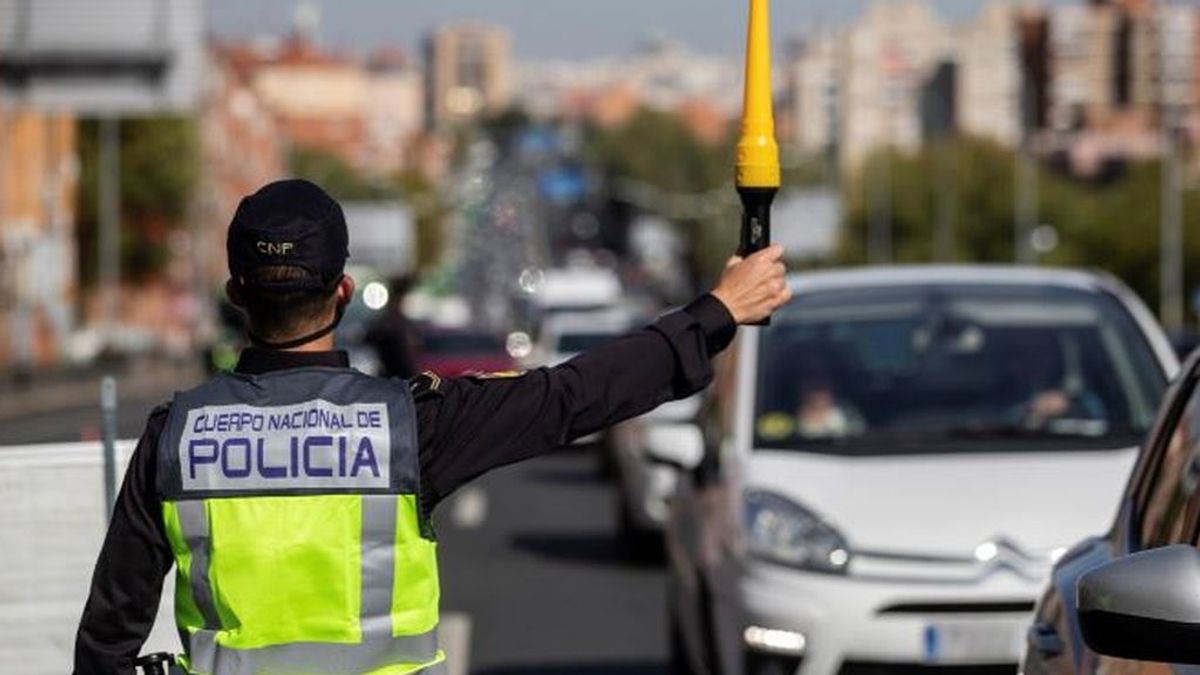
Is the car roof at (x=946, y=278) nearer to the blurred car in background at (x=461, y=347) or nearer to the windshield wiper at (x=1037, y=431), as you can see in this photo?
the windshield wiper at (x=1037, y=431)

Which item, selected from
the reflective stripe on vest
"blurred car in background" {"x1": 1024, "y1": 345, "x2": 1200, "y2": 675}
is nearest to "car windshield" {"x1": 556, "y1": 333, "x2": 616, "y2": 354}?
"blurred car in background" {"x1": 1024, "y1": 345, "x2": 1200, "y2": 675}

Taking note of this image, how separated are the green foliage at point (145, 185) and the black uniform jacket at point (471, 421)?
9029 centimetres

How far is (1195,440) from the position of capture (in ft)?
18.0

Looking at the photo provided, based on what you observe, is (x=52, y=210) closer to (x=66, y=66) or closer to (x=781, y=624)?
(x=66, y=66)

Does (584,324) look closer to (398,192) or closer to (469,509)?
(469,509)

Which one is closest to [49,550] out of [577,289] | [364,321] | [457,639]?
[457,639]

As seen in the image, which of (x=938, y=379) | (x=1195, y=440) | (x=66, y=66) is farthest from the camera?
(x=66, y=66)

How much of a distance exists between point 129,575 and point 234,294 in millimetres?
441

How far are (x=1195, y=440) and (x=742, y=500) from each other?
434cm

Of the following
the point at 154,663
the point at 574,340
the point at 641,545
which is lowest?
the point at 574,340

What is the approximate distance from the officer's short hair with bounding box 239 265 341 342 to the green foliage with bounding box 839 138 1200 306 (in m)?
103

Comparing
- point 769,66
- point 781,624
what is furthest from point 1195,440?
point 781,624

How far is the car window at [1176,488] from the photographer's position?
5.27 meters

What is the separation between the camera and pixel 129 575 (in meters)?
4.63
